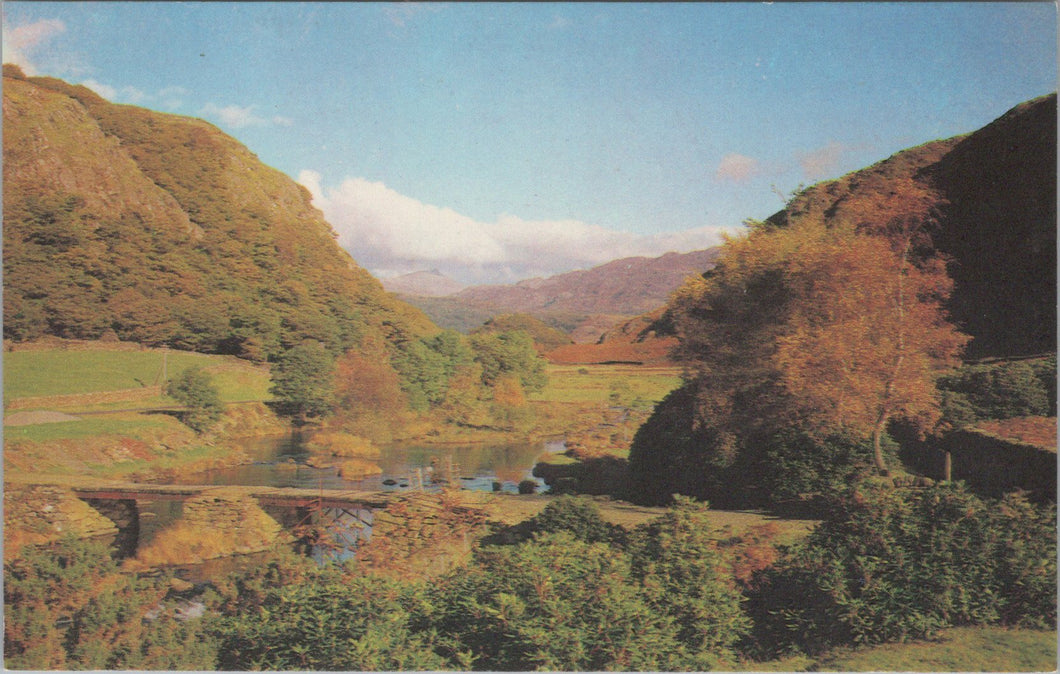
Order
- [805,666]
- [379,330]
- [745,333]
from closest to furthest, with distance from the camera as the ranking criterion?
[805,666] → [745,333] → [379,330]

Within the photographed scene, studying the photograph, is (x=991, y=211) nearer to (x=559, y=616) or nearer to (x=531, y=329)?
(x=531, y=329)

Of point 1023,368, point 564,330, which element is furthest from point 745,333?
point 1023,368

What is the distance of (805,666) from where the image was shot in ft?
21.5

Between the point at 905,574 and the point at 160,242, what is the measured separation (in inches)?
321

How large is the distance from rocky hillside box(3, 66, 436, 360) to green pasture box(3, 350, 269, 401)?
0.18 metres

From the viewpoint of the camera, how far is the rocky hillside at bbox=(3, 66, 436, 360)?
7738mm

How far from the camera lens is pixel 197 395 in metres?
7.79

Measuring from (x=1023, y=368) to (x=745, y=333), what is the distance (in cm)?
281

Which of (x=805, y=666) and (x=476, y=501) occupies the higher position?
(x=476, y=501)

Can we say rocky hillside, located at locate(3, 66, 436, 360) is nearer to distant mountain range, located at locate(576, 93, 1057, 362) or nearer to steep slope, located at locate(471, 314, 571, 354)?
steep slope, located at locate(471, 314, 571, 354)

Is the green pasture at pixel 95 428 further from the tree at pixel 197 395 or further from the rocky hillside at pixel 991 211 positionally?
the rocky hillside at pixel 991 211

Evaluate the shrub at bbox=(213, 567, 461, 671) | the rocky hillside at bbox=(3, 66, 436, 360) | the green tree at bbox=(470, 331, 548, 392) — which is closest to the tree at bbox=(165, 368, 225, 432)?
the rocky hillside at bbox=(3, 66, 436, 360)

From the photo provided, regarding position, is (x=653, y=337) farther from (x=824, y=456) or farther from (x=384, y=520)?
(x=384, y=520)

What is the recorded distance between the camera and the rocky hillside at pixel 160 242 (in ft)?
25.4
